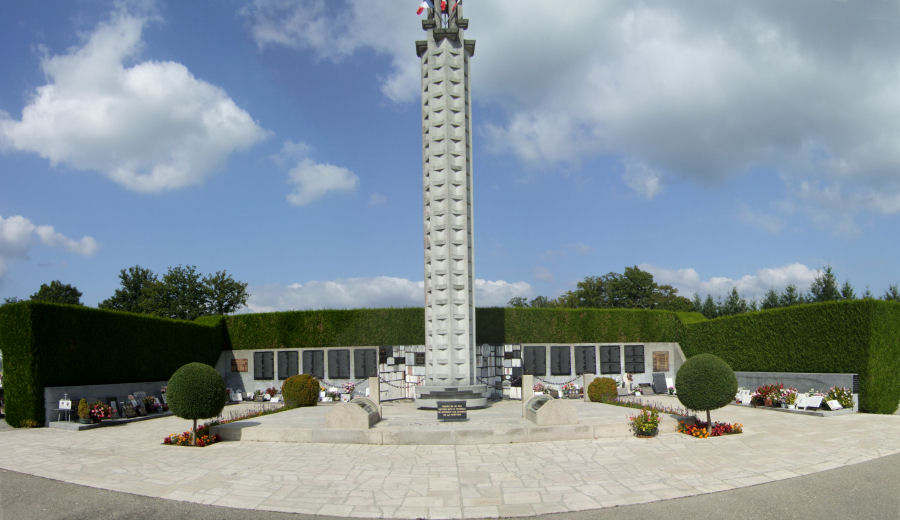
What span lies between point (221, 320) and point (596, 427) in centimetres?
1995

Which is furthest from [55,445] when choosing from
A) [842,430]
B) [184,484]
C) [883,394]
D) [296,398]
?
[883,394]

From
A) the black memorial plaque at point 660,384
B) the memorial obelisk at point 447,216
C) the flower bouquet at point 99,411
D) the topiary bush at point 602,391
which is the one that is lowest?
the black memorial plaque at point 660,384

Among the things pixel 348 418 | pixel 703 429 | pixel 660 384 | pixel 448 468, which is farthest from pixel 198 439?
pixel 660 384

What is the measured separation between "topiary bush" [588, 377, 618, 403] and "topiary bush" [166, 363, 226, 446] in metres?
13.8

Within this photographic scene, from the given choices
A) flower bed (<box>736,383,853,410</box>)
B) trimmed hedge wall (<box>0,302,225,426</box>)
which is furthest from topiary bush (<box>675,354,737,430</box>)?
trimmed hedge wall (<box>0,302,225,426</box>)

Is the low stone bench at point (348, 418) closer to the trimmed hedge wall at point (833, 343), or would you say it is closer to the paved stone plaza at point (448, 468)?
the paved stone plaza at point (448, 468)

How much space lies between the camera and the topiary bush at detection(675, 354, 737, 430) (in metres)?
13.8

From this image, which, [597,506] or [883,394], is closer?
[597,506]

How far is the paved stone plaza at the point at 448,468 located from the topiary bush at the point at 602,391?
237 inches

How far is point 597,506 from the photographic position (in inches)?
335

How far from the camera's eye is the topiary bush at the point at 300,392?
2155cm

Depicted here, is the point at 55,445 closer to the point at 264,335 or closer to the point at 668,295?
the point at 264,335

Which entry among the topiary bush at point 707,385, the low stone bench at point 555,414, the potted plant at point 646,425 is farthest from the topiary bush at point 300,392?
the topiary bush at point 707,385

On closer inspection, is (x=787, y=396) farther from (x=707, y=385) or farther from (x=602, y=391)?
(x=707, y=385)
